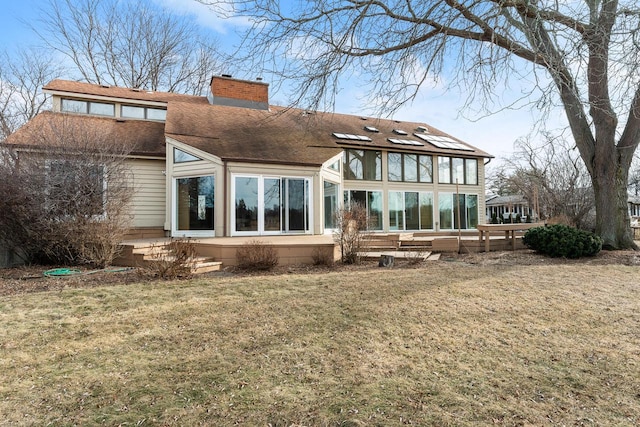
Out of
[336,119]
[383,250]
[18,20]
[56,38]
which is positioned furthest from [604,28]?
[56,38]

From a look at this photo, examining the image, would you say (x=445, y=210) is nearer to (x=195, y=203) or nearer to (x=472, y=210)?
(x=472, y=210)

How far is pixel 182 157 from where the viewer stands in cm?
1167

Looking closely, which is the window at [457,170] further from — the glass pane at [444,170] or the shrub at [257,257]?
the shrub at [257,257]

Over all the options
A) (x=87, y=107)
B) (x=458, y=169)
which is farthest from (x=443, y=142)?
(x=87, y=107)

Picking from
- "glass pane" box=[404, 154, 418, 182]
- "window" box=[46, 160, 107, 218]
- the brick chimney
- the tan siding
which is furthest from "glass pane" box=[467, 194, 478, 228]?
"window" box=[46, 160, 107, 218]

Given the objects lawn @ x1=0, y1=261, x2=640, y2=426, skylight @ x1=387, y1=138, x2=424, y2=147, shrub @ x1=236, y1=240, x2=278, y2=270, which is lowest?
lawn @ x1=0, y1=261, x2=640, y2=426

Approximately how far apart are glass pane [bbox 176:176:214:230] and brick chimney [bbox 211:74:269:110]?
696 centimetres

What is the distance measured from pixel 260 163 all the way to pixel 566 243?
9.01 m

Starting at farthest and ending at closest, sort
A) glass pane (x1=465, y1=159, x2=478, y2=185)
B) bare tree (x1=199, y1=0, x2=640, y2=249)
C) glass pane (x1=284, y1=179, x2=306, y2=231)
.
A: glass pane (x1=465, y1=159, x2=478, y2=185) < glass pane (x1=284, y1=179, x2=306, y2=231) < bare tree (x1=199, y1=0, x2=640, y2=249)

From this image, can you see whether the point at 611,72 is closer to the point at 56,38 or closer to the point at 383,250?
the point at 383,250

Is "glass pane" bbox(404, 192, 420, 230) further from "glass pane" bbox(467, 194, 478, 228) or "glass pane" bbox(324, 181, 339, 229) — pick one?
"glass pane" bbox(324, 181, 339, 229)

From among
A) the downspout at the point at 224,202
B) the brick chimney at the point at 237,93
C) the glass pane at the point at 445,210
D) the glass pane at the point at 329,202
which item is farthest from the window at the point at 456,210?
the downspout at the point at 224,202

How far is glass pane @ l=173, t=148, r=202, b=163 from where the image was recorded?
37.6 feet

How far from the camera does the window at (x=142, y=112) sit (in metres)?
15.3
